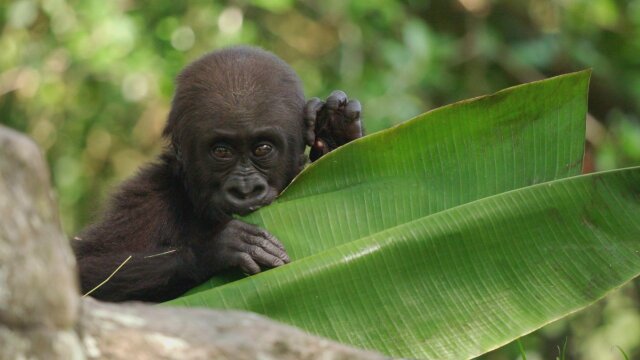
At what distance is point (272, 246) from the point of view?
12.7 feet

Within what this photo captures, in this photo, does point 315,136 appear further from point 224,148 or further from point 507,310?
point 507,310

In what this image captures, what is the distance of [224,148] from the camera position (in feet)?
15.1

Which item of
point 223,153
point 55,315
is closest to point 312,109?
point 223,153

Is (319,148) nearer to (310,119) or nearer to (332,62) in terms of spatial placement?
(310,119)

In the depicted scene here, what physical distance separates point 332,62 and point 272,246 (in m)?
5.46

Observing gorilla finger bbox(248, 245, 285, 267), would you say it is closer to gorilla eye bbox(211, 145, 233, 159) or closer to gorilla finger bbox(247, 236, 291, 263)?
Result: gorilla finger bbox(247, 236, 291, 263)

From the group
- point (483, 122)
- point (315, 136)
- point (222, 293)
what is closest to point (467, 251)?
point (483, 122)

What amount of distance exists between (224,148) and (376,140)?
95 cm

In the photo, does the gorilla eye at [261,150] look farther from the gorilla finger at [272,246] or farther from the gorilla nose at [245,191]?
the gorilla finger at [272,246]

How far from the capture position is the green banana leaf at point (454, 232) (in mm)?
3566

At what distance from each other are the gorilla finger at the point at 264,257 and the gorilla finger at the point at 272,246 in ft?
0.04

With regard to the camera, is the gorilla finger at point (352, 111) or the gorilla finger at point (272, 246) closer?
the gorilla finger at point (272, 246)

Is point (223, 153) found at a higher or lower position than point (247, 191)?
higher

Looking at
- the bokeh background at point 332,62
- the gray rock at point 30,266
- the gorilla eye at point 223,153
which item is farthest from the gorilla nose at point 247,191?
the bokeh background at point 332,62
